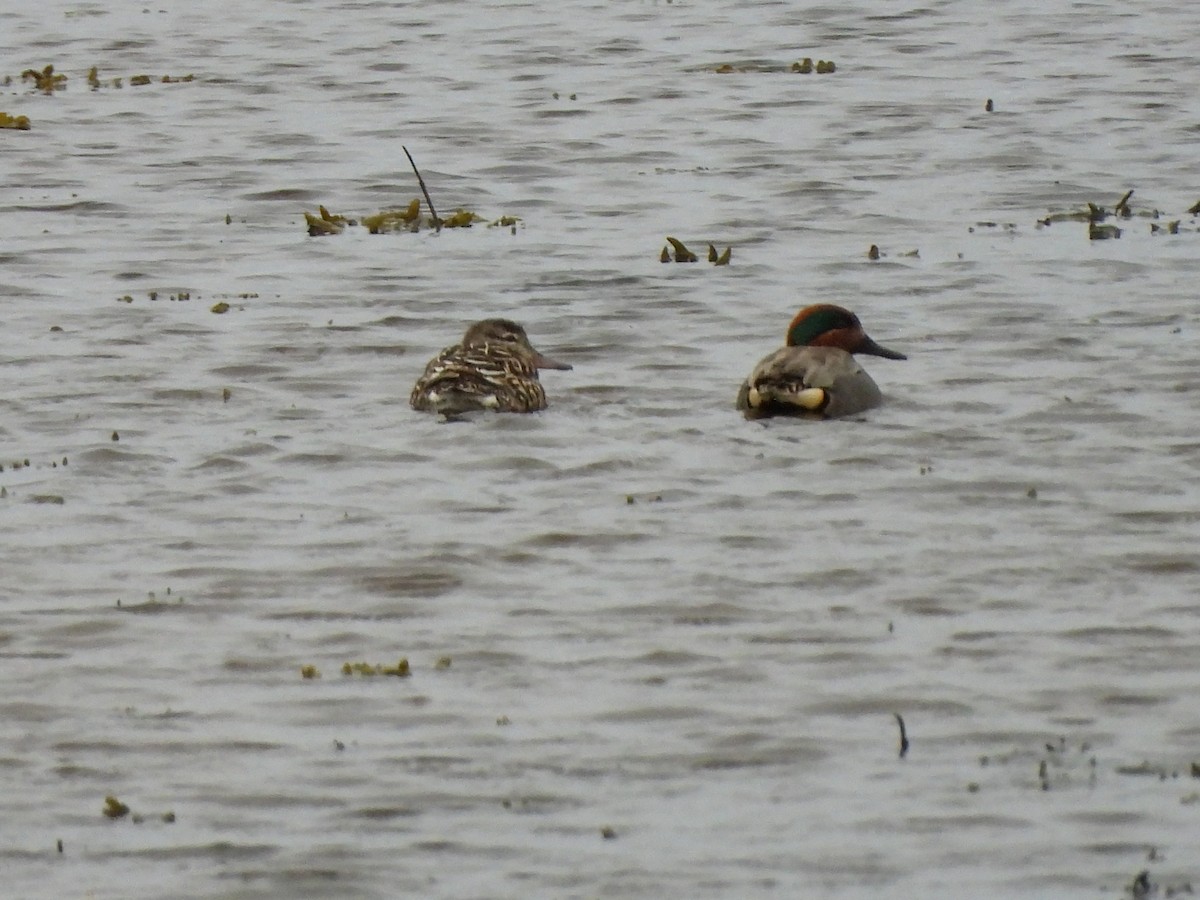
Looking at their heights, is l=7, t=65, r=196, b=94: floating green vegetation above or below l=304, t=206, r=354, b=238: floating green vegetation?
above

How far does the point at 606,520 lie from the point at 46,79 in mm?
14031

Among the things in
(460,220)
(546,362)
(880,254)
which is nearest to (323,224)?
(460,220)

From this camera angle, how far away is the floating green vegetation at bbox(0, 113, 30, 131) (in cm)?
2052

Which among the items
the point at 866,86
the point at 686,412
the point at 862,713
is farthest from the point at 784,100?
the point at 862,713

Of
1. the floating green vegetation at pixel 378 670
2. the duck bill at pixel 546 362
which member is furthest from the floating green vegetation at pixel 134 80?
the floating green vegetation at pixel 378 670

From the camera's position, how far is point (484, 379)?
1170cm

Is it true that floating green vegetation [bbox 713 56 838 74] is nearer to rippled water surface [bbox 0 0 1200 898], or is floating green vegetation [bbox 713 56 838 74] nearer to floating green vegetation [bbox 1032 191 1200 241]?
rippled water surface [bbox 0 0 1200 898]

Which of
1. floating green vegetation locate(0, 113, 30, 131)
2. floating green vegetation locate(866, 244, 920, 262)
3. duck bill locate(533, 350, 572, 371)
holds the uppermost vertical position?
floating green vegetation locate(0, 113, 30, 131)

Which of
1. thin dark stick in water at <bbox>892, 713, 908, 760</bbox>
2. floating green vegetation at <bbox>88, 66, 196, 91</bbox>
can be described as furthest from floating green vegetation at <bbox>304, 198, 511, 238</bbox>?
thin dark stick in water at <bbox>892, 713, 908, 760</bbox>

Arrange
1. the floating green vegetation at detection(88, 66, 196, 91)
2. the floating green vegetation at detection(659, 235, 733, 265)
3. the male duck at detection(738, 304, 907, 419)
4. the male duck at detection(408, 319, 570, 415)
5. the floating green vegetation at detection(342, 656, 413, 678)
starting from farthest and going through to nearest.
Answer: the floating green vegetation at detection(88, 66, 196, 91)
the floating green vegetation at detection(659, 235, 733, 265)
the male duck at detection(408, 319, 570, 415)
the male duck at detection(738, 304, 907, 419)
the floating green vegetation at detection(342, 656, 413, 678)

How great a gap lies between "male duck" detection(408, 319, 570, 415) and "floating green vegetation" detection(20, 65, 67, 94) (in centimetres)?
1170

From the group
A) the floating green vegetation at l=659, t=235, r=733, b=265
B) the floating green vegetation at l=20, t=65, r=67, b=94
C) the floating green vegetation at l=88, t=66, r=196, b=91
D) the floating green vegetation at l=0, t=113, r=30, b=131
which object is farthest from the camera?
the floating green vegetation at l=88, t=66, r=196, b=91

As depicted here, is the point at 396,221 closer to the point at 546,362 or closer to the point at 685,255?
the point at 685,255

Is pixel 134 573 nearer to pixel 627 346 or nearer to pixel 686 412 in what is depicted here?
pixel 686 412
